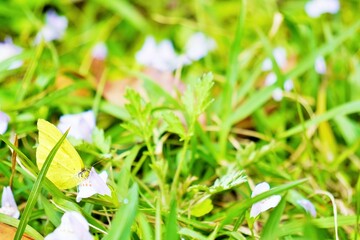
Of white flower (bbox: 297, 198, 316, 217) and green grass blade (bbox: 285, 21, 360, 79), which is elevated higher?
green grass blade (bbox: 285, 21, 360, 79)

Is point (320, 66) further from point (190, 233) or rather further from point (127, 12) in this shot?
point (190, 233)

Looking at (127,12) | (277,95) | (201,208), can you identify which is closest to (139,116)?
(201,208)

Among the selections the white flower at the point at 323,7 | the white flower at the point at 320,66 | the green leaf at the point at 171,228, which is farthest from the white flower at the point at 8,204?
the white flower at the point at 323,7

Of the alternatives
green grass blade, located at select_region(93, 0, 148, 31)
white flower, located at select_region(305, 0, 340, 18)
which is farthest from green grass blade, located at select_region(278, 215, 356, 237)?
green grass blade, located at select_region(93, 0, 148, 31)

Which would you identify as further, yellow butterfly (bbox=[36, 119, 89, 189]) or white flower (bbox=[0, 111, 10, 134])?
white flower (bbox=[0, 111, 10, 134])

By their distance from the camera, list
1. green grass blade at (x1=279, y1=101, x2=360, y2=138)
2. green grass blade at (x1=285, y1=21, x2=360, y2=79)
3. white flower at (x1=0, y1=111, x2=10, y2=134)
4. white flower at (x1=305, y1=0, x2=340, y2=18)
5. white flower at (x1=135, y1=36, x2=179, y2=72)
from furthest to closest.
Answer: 1. white flower at (x1=305, y1=0, x2=340, y2=18)
2. white flower at (x1=135, y1=36, x2=179, y2=72)
3. green grass blade at (x1=285, y1=21, x2=360, y2=79)
4. green grass blade at (x1=279, y1=101, x2=360, y2=138)
5. white flower at (x1=0, y1=111, x2=10, y2=134)

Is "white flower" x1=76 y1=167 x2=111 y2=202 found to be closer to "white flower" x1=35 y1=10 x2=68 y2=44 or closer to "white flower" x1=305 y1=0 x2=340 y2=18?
"white flower" x1=35 y1=10 x2=68 y2=44

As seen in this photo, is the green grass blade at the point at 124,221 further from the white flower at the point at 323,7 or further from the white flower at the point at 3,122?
the white flower at the point at 323,7

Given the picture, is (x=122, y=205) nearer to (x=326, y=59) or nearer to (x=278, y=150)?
(x=278, y=150)
